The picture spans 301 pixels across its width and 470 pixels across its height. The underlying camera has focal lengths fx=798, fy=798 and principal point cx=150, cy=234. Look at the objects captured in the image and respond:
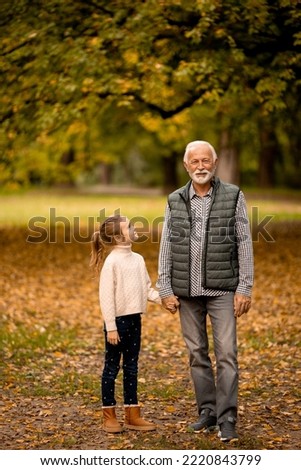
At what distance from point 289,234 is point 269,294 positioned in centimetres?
781

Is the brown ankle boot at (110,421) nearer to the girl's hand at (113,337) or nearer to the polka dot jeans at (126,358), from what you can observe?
the polka dot jeans at (126,358)

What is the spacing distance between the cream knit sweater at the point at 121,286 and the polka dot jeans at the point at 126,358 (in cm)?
9

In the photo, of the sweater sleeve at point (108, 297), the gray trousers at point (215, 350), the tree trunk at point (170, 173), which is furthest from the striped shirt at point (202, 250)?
the tree trunk at point (170, 173)

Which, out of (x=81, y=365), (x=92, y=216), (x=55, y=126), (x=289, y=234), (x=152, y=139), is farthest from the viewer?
(x=152, y=139)

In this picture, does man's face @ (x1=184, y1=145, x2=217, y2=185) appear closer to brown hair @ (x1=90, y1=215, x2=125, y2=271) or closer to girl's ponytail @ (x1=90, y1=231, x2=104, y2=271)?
brown hair @ (x1=90, y1=215, x2=125, y2=271)

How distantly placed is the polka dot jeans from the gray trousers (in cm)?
36

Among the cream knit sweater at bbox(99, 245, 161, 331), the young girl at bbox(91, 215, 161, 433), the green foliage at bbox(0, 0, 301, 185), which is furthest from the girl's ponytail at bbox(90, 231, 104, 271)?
the green foliage at bbox(0, 0, 301, 185)

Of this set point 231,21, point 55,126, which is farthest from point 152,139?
point 231,21

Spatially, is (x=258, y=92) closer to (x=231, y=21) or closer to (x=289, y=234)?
(x=231, y=21)

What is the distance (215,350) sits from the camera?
560 centimetres

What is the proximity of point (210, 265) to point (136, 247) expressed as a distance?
1183 centimetres

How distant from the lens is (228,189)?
18.2 ft

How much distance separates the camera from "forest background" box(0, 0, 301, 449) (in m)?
6.32

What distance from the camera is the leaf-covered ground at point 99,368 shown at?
5.69 metres
